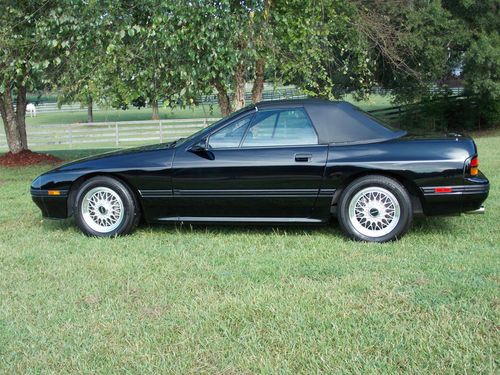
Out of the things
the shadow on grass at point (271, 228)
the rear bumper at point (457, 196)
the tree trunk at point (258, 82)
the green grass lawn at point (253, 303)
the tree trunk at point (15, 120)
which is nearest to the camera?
the green grass lawn at point (253, 303)

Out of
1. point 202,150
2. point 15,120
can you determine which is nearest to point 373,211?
point 202,150

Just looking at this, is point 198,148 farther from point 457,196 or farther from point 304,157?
point 457,196

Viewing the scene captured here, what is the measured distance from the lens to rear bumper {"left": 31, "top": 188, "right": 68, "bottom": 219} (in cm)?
586

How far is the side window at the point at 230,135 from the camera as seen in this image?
560 centimetres

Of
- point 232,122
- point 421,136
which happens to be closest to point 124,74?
point 232,122

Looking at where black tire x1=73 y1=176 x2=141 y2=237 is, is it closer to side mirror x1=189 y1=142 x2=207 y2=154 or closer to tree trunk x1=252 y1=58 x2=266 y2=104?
side mirror x1=189 y1=142 x2=207 y2=154

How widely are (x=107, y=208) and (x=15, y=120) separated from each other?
10184 millimetres

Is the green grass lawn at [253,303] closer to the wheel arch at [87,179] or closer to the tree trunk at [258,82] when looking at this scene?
the wheel arch at [87,179]

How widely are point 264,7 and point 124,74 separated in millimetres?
2620

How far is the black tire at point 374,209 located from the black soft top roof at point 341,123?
0.45 meters

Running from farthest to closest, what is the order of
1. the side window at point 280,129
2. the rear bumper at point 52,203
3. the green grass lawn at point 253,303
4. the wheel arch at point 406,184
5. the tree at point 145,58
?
the tree at point 145,58, the rear bumper at point 52,203, the side window at point 280,129, the wheel arch at point 406,184, the green grass lawn at point 253,303

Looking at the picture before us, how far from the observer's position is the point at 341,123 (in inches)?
215

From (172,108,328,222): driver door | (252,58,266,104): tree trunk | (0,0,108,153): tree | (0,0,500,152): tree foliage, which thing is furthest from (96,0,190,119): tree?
(252,58,266,104): tree trunk

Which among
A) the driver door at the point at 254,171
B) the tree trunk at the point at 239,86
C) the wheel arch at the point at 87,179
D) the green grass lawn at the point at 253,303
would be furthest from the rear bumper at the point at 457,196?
the tree trunk at the point at 239,86
